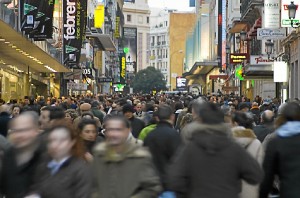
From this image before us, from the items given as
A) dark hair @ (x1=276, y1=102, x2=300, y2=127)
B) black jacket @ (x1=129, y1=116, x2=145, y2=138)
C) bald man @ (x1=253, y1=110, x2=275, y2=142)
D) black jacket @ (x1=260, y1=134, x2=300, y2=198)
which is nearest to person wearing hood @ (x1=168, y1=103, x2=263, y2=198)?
black jacket @ (x1=260, y1=134, x2=300, y2=198)

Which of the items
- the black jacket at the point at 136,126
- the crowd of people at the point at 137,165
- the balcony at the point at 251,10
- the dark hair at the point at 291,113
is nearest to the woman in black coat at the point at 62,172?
the crowd of people at the point at 137,165

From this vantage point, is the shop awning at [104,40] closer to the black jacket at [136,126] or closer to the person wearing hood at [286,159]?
the black jacket at [136,126]

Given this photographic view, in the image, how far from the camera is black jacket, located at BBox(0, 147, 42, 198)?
7.09 m

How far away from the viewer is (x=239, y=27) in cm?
6506

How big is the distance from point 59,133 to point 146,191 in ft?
2.87

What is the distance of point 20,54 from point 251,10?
703 inches

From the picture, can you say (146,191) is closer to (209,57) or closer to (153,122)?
(153,122)

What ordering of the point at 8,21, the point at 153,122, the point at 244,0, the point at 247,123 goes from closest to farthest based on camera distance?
the point at 247,123
the point at 153,122
the point at 8,21
the point at 244,0

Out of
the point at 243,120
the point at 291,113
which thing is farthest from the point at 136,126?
the point at 291,113

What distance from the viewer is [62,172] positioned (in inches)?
265

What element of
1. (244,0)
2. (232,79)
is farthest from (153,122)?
(232,79)

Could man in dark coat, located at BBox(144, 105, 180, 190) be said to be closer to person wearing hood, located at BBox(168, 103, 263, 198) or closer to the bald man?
the bald man

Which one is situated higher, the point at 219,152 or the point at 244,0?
the point at 244,0

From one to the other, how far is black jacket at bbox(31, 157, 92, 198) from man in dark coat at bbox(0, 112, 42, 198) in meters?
0.37
